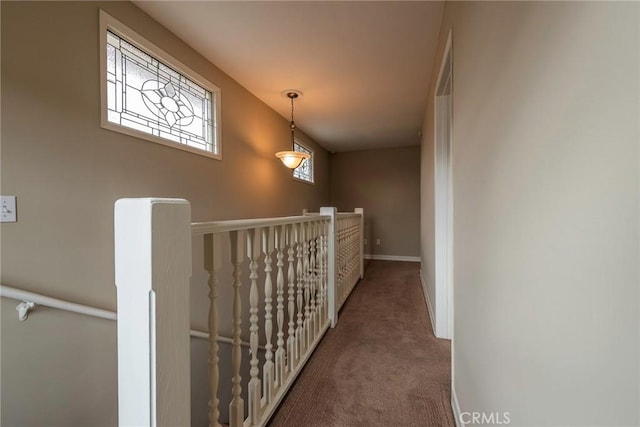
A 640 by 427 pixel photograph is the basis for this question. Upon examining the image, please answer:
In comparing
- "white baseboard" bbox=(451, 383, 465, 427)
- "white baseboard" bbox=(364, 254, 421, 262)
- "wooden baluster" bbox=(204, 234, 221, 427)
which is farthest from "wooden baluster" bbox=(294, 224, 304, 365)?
"white baseboard" bbox=(364, 254, 421, 262)

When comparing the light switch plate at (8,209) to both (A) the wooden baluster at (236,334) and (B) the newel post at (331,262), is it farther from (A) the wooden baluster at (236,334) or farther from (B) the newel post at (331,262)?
(B) the newel post at (331,262)

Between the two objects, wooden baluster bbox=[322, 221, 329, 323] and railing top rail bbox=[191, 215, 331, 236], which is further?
wooden baluster bbox=[322, 221, 329, 323]

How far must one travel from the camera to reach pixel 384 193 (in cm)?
579

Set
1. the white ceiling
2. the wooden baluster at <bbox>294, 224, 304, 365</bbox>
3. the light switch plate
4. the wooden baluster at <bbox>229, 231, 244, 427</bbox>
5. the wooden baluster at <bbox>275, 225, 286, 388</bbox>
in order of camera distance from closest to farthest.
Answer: the wooden baluster at <bbox>229, 231, 244, 427</bbox>, the light switch plate, the wooden baluster at <bbox>275, 225, 286, 388</bbox>, the wooden baluster at <bbox>294, 224, 304, 365</bbox>, the white ceiling

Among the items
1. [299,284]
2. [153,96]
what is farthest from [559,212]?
[153,96]

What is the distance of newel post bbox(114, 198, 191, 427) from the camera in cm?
60

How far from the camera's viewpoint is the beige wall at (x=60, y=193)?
1.29m

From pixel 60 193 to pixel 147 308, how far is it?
53.9 inches

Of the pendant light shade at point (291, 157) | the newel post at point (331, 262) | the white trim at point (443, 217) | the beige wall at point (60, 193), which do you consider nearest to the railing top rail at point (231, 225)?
the newel post at point (331, 262)

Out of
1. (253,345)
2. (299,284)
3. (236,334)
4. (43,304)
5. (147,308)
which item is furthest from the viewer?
(299,284)

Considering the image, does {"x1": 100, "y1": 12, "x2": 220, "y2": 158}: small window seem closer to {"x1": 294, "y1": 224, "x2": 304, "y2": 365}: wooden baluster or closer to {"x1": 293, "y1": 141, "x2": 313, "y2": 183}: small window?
{"x1": 294, "y1": 224, "x2": 304, "y2": 365}: wooden baluster

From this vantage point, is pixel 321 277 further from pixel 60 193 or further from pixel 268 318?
pixel 60 193

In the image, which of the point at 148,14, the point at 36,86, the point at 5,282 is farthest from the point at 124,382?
the point at 148,14

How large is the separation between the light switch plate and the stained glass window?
27.3 inches
